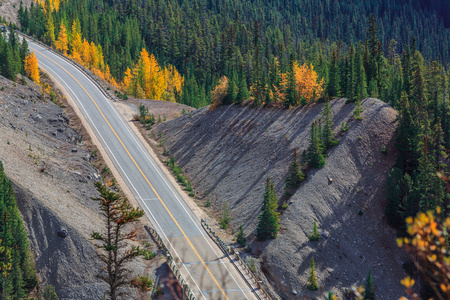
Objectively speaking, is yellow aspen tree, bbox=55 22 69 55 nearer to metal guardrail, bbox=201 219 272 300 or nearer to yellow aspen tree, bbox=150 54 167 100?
yellow aspen tree, bbox=150 54 167 100

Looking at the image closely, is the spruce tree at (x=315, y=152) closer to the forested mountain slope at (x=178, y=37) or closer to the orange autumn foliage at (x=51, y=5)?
the forested mountain slope at (x=178, y=37)

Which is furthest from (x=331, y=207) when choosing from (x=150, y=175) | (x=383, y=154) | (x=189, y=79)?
(x=189, y=79)

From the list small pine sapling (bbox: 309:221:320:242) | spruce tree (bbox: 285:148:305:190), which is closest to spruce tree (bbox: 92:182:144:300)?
small pine sapling (bbox: 309:221:320:242)

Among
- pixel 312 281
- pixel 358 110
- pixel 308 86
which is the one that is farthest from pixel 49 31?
pixel 312 281

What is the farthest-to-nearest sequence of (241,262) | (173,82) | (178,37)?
(178,37)
(173,82)
(241,262)

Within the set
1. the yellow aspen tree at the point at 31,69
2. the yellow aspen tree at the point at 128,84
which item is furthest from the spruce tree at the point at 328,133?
the yellow aspen tree at the point at 128,84

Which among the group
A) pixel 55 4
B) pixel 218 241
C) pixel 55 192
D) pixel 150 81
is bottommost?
pixel 150 81

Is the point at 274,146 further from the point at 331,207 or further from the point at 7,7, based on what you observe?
the point at 7,7

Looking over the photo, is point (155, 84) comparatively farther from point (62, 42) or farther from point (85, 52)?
point (62, 42)
